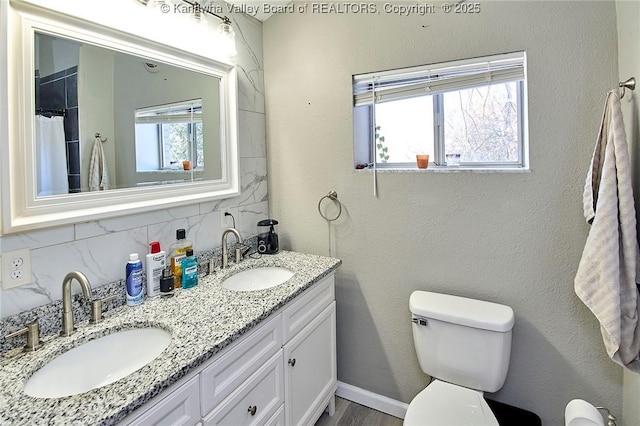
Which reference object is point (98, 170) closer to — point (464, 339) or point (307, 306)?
point (307, 306)

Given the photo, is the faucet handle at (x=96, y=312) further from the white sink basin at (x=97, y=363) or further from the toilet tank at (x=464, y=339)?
the toilet tank at (x=464, y=339)

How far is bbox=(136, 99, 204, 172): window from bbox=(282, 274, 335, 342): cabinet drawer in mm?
818

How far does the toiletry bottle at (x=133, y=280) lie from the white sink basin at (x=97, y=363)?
168mm

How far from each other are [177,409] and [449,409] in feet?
3.24

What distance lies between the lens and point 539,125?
150 cm

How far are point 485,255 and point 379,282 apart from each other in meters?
0.55

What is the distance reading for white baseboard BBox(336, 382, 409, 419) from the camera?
1.93 meters

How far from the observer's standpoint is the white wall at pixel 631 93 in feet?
3.83

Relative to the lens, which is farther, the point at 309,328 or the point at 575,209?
the point at 309,328

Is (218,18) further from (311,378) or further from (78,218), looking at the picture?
(311,378)

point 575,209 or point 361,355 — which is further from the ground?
point 575,209

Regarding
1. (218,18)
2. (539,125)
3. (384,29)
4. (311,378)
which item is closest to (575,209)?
(539,125)

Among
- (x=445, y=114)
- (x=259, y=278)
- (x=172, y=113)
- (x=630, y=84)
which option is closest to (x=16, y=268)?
(x=172, y=113)

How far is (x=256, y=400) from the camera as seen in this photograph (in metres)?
1.31
